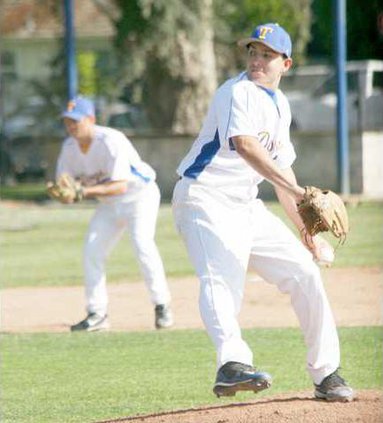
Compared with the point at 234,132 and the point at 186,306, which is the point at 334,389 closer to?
the point at 234,132

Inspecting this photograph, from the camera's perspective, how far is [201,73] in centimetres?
2972

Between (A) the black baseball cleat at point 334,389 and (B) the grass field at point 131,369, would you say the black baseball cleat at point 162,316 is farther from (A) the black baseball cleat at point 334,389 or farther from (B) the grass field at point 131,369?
(A) the black baseball cleat at point 334,389

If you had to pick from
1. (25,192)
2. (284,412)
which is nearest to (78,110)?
(284,412)

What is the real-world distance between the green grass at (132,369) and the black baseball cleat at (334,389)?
978 mm

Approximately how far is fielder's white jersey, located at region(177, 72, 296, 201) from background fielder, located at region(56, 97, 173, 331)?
3911 millimetres

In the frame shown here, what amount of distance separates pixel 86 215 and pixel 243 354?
17617mm

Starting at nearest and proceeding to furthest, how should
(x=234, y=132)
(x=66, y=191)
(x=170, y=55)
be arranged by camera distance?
(x=234, y=132) < (x=66, y=191) < (x=170, y=55)

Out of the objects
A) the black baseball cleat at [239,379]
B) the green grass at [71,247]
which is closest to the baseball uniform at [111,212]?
the green grass at [71,247]

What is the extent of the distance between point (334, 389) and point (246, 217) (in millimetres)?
1094

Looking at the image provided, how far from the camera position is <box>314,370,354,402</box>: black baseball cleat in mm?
7529

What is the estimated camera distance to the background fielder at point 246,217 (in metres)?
7.45

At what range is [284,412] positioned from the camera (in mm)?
7227

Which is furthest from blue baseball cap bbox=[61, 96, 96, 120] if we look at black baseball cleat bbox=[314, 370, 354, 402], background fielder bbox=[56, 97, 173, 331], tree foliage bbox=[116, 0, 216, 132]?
tree foliage bbox=[116, 0, 216, 132]

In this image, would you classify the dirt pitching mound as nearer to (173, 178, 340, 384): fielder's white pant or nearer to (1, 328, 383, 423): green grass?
(173, 178, 340, 384): fielder's white pant
